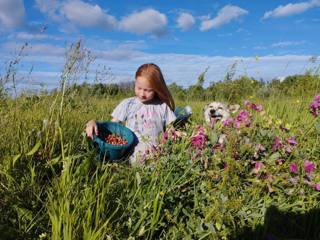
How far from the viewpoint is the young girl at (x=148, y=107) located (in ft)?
11.7

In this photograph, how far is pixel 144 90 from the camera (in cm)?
363

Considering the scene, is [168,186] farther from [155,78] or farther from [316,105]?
[155,78]

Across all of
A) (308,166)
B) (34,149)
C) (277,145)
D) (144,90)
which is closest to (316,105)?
(277,145)

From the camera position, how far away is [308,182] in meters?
2.22

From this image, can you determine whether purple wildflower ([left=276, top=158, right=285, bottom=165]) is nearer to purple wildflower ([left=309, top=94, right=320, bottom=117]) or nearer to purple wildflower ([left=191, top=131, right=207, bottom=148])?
purple wildflower ([left=191, top=131, right=207, bottom=148])

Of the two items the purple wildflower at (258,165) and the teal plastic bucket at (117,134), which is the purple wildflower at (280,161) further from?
the teal plastic bucket at (117,134)

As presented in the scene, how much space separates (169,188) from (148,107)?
65.3 inches

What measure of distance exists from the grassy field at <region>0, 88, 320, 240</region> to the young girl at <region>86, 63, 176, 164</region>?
3.17ft

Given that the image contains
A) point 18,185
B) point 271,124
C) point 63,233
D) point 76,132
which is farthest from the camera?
point 76,132

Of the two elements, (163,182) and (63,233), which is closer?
(63,233)

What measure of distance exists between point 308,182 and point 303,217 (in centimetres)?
23

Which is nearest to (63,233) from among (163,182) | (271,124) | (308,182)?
(163,182)

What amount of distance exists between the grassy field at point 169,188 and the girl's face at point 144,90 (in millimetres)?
1024

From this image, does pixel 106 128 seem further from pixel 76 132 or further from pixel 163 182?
pixel 163 182
